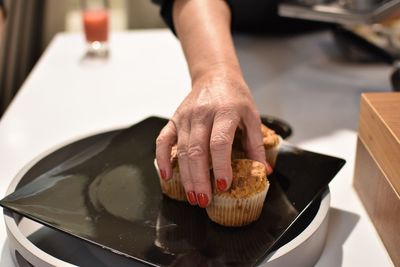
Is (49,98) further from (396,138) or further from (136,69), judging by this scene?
(396,138)

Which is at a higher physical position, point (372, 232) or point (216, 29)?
point (216, 29)

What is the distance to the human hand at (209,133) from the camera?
71cm

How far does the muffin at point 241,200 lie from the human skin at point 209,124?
0.02 metres

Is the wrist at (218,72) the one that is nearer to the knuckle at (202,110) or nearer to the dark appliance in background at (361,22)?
the knuckle at (202,110)

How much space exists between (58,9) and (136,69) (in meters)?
0.83

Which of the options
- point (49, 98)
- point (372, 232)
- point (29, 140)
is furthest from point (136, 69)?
point (372, 232)

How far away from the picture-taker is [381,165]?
773mm

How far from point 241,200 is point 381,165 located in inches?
8.7

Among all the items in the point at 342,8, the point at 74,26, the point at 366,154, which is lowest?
the point at 74,26

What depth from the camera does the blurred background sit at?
1915 millimetres

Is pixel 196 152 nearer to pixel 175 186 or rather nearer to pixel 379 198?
pixel 175 186

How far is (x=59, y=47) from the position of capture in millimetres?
1637

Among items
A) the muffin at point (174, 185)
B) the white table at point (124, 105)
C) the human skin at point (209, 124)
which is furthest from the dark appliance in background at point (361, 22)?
the muffin at point (174, 185)

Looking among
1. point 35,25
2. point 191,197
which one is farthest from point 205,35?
point 35,25
